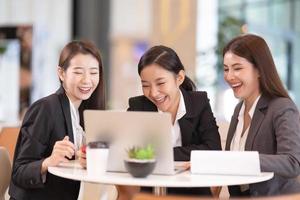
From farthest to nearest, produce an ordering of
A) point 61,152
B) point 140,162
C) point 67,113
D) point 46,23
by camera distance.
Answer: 1. point 46,23
2. point 67,113
3. point 61,152
4. point 140,162

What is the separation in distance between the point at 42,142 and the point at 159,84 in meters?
0.57

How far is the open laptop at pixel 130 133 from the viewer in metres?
2.13

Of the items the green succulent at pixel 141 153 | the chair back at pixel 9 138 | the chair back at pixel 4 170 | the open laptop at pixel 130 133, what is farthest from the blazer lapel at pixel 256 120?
the chair back at pixel 9 138

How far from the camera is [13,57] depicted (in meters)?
8.03

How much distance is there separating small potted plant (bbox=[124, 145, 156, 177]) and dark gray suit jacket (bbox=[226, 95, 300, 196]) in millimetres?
525

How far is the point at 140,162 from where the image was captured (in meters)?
2.07

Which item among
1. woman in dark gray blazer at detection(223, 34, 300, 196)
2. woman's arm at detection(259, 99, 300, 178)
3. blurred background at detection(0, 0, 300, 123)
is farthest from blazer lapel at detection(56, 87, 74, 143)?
blurred background at detection(0, 0, 300, 123)

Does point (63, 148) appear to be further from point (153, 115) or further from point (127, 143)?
point (153, 115)

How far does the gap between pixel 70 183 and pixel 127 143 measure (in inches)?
24.5

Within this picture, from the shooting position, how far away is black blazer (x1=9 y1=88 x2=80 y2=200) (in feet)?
8.42

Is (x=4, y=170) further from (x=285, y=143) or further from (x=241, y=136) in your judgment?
(x=285, y=143)

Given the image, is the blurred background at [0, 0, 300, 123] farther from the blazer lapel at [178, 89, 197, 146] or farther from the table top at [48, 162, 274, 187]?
the table top at [48, 162, 274, 187]

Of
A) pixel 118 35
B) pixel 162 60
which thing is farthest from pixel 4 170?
pixel 118 35

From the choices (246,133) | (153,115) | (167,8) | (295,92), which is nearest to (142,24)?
(167,8)
